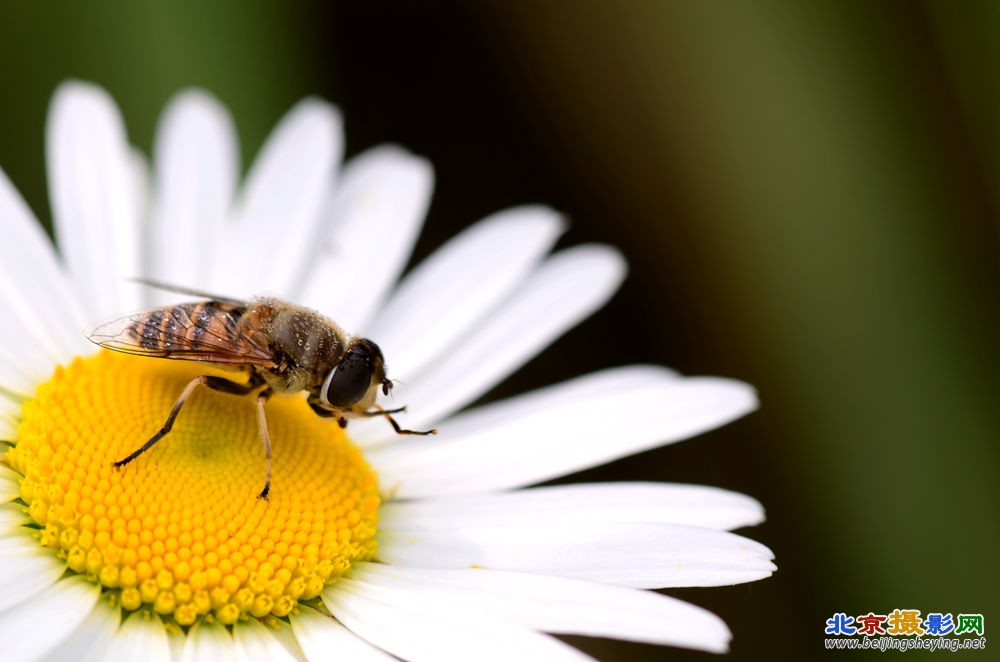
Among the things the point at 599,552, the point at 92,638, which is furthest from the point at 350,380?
the point at 92,638

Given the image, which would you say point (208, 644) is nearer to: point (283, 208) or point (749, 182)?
point (283, 208)

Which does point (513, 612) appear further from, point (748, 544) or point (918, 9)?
point (918, 9)

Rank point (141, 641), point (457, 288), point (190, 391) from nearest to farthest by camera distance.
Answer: point (141, 641)
point (190, 391)
point (457, 288)

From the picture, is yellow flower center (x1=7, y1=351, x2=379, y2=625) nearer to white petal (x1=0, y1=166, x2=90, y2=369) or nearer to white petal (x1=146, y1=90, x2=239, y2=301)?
white petal (x1=0, y1=166, x2=90, y2=369)

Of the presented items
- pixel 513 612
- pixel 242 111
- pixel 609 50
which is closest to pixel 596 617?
pixel 513 612

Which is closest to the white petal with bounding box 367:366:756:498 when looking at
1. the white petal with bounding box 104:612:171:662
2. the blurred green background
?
the blurred green background

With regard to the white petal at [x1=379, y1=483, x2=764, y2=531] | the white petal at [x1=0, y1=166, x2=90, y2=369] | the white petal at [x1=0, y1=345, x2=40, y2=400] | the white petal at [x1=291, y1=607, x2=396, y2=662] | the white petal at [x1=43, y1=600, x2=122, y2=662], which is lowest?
the white petal at [x1=43, y1=600, x2=122, y2=662]

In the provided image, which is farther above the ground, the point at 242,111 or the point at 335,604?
the point at 242,111
